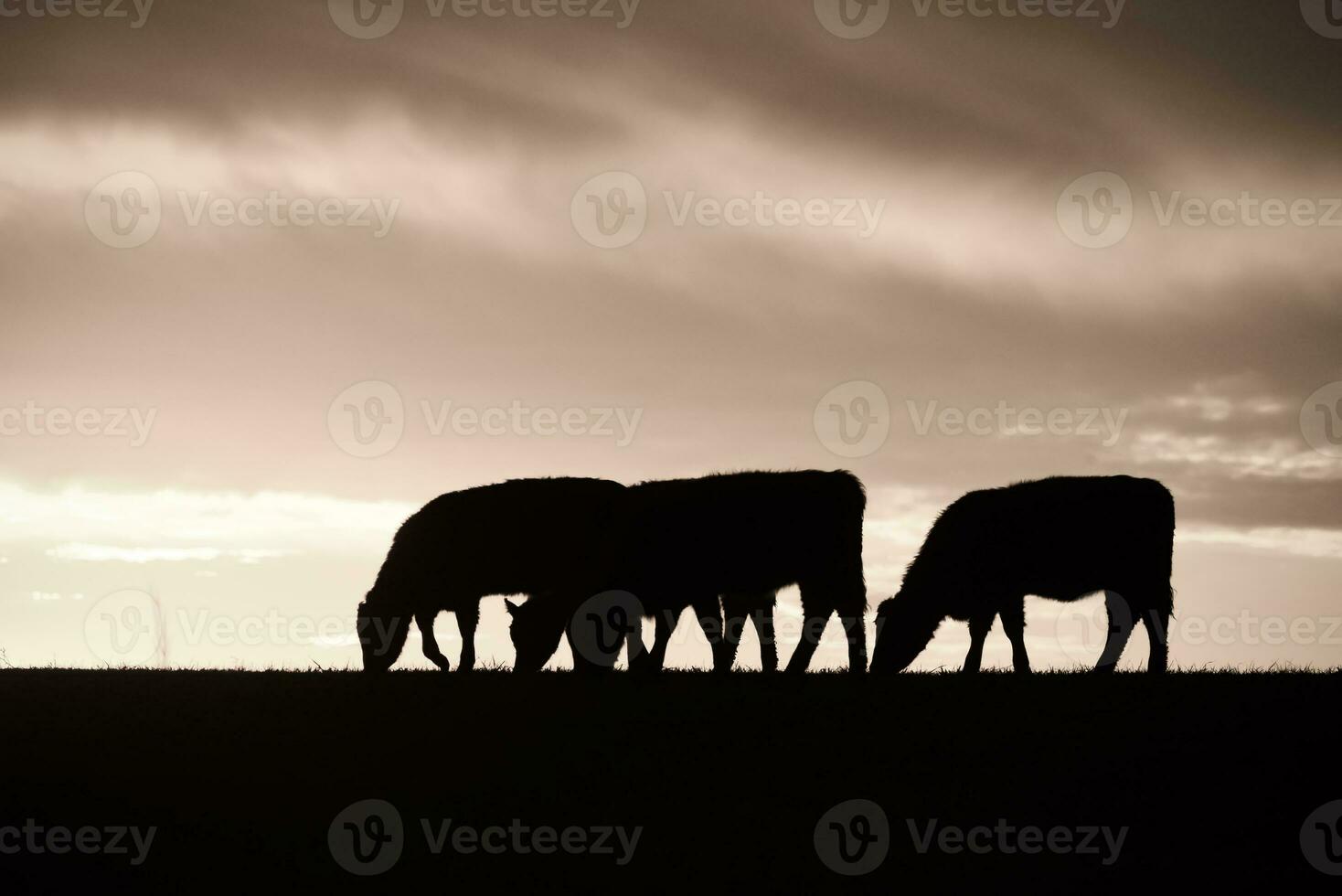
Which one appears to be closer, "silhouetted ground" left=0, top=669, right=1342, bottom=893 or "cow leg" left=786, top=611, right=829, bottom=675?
"silhouetted ground" left=0, top=669, right=1342, bottom=893

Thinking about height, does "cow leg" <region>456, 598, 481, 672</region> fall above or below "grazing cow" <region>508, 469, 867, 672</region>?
below

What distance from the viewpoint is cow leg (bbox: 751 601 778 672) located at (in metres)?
19.9

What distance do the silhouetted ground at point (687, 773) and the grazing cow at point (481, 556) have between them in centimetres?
510

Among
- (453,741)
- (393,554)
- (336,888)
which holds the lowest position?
(336,888)

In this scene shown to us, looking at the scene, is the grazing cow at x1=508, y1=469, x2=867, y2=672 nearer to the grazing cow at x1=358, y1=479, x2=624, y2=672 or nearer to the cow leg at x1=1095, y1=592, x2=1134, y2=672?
the grazing cow at x1=358, y1=479, x2=624, y2=672

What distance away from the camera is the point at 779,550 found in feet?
66.2

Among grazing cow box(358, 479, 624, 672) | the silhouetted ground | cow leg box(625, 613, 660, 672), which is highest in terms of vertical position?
grazing cow box(358, 479, 624, 672)

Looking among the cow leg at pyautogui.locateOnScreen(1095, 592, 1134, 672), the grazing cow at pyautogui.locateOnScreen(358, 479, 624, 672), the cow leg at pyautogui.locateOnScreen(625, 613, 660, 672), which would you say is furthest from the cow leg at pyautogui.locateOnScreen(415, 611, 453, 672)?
the cow leg at pyautogui.locateOnScreen(1095, 592, 1134, 672)

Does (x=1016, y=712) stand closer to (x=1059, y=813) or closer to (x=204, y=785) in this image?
(x=1059, y=813)

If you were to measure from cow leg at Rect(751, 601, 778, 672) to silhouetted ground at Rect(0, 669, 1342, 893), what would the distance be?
4260mm

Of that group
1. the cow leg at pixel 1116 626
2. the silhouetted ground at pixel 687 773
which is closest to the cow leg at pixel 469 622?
the silhouetted ground at pixel 687 773

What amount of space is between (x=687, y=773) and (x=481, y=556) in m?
9.58

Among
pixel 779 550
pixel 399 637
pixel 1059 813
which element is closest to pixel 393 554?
pixel 399 637

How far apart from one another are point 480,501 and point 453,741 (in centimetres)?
869
